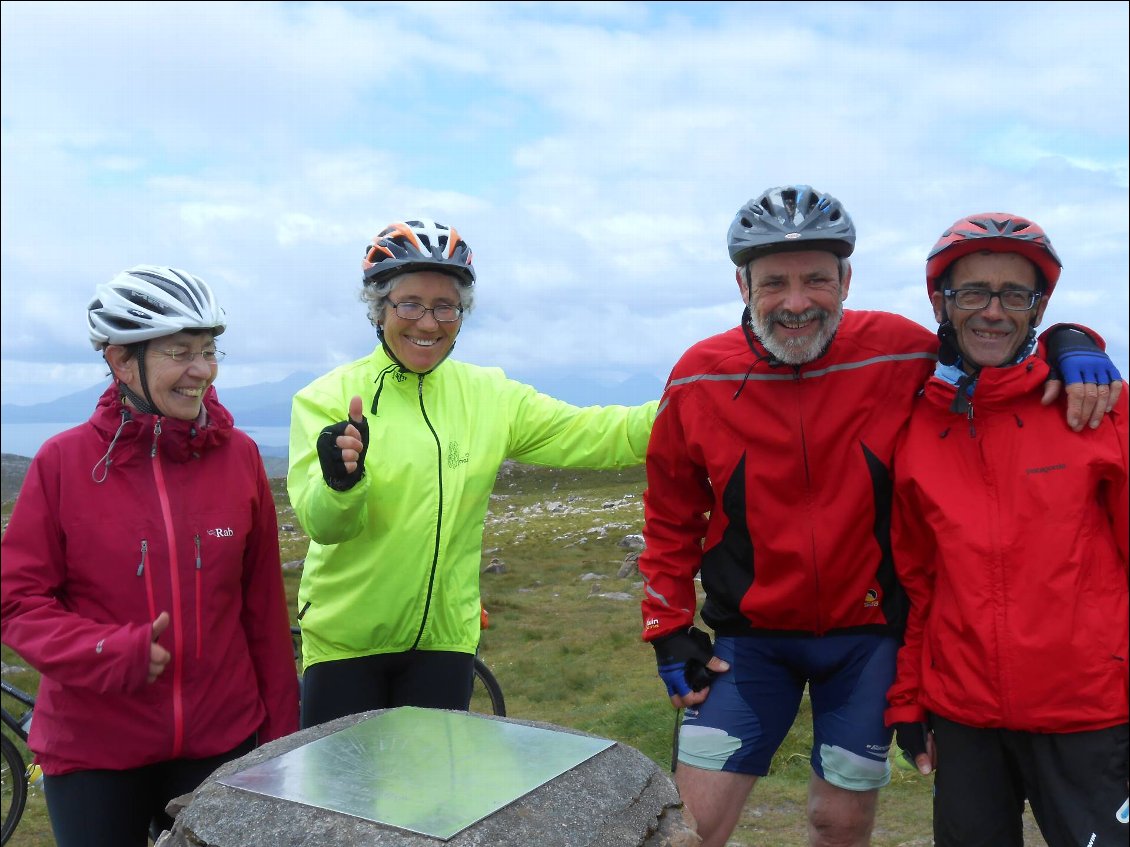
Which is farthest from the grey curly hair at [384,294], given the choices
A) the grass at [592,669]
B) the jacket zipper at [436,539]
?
the grass at [592,669]

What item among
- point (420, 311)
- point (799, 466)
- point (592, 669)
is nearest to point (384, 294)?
point (420, 311)

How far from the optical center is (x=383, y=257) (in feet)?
19.2

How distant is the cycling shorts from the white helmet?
12.0 feet

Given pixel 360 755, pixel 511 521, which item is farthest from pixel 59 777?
pixel 511 521

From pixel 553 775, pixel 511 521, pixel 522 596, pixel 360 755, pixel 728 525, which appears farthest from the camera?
pixel 511 521

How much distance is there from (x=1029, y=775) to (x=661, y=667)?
6.79ft

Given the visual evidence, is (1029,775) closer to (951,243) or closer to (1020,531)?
(1020,531)

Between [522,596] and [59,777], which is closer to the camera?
[59,777]

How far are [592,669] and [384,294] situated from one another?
10104 mm

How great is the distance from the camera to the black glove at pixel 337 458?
5055mm

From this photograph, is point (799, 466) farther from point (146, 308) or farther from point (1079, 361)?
point (146, 308)

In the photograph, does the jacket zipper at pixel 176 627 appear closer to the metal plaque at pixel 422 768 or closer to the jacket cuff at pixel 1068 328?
the metal plaque at pixel 422 768

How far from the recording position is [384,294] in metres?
5.93

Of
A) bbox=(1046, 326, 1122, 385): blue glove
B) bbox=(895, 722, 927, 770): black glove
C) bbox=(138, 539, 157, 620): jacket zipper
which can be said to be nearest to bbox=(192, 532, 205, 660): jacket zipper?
bbox=(138, 539, 157, 620): jacket zipper
